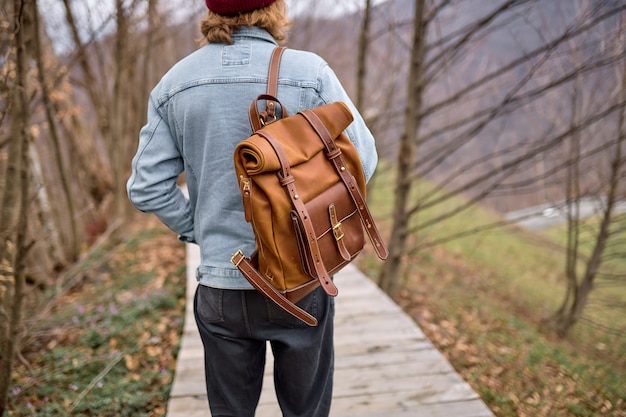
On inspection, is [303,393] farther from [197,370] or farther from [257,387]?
[197,370]

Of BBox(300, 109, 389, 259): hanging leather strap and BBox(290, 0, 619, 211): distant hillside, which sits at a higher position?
BBox(290, 0, 619, 211): distant hillside

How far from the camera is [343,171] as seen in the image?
136 centimetres

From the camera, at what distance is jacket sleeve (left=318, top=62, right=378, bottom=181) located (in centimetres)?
138

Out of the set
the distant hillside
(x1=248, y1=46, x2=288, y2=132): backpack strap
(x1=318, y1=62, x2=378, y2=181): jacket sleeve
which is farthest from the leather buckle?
the distant hillside

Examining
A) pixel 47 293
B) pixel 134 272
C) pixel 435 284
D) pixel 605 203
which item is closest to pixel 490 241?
pixel 435 284

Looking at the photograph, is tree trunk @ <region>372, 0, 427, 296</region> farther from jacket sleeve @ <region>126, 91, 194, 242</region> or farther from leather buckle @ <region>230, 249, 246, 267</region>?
leather buckle @ <region>230, 249, 246, 267</region>

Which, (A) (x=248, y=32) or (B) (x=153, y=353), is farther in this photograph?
(B) (x=153, y=353)

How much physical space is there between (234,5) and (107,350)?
282 cm

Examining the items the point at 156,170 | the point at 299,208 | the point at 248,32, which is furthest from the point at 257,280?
the point at 248,32

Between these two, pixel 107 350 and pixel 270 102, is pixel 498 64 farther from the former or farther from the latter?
pixel 107 350

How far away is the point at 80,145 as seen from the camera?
7.30 meters

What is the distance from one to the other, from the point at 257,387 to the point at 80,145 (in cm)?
696

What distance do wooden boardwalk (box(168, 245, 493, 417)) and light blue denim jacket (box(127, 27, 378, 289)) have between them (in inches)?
51.0

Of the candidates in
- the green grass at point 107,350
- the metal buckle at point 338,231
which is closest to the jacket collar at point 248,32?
the metal buckle at point 338,231
